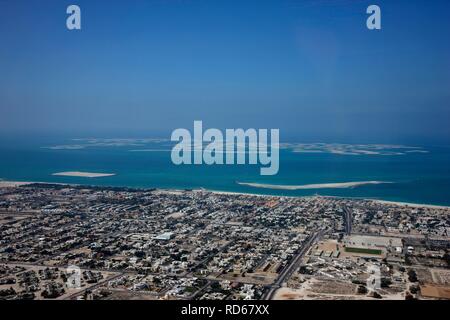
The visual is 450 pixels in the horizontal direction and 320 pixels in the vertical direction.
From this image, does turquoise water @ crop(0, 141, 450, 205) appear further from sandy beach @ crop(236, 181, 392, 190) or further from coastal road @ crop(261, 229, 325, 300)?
coastal road @ crop(261, 229, 325, 300)

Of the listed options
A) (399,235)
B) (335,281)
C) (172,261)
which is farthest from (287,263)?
(399,235)

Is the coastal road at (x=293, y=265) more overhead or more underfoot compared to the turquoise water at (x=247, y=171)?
more underfoot

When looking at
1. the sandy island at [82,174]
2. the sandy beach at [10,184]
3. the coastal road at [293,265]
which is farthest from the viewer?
the sandy island at [82,174]

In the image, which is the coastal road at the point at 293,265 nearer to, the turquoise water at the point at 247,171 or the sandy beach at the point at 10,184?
the turquoise water at the point at 247,171

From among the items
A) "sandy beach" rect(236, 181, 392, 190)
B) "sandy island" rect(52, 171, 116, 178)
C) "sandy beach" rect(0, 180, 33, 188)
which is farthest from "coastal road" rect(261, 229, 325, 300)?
"sandy island" rect(52, 171, 116, 178)

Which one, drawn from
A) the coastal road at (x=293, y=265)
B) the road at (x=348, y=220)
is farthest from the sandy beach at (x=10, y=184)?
the road at (x=348, y=220)

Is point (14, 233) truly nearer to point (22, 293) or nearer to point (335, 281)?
point (22, 293)

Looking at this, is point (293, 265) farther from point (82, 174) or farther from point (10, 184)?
point (82, 174)
